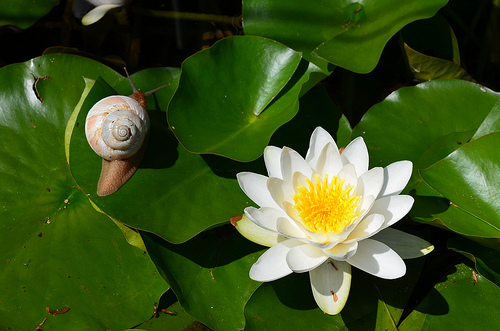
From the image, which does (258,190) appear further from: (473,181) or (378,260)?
(473,181)

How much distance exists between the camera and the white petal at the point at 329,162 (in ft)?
4.71

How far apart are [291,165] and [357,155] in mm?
245

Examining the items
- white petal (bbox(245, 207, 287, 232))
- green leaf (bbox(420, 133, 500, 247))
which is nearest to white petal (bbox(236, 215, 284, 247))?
white petal (bbox(245, 207, 287, 232))

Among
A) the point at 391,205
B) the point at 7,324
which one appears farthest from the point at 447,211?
the point at 7,324

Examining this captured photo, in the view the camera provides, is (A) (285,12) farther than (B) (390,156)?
Yes

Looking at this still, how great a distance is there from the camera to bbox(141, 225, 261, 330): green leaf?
1.63 metres

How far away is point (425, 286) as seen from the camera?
1.77 metres

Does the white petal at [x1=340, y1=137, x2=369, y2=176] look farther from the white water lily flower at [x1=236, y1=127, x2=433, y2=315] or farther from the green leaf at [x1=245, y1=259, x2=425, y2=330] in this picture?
the green leaf at [x1=245, y1=259, x2=425, y2=330]

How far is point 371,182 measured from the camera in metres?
1.40

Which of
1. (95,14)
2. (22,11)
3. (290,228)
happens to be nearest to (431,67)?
(290,228)

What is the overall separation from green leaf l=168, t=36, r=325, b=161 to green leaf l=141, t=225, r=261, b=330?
0.43 meters

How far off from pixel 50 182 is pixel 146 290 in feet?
2.09

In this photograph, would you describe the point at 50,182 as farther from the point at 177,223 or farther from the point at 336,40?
the point at 336,40

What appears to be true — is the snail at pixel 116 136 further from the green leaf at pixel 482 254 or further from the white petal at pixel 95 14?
the green leaf at pixel 482 254
